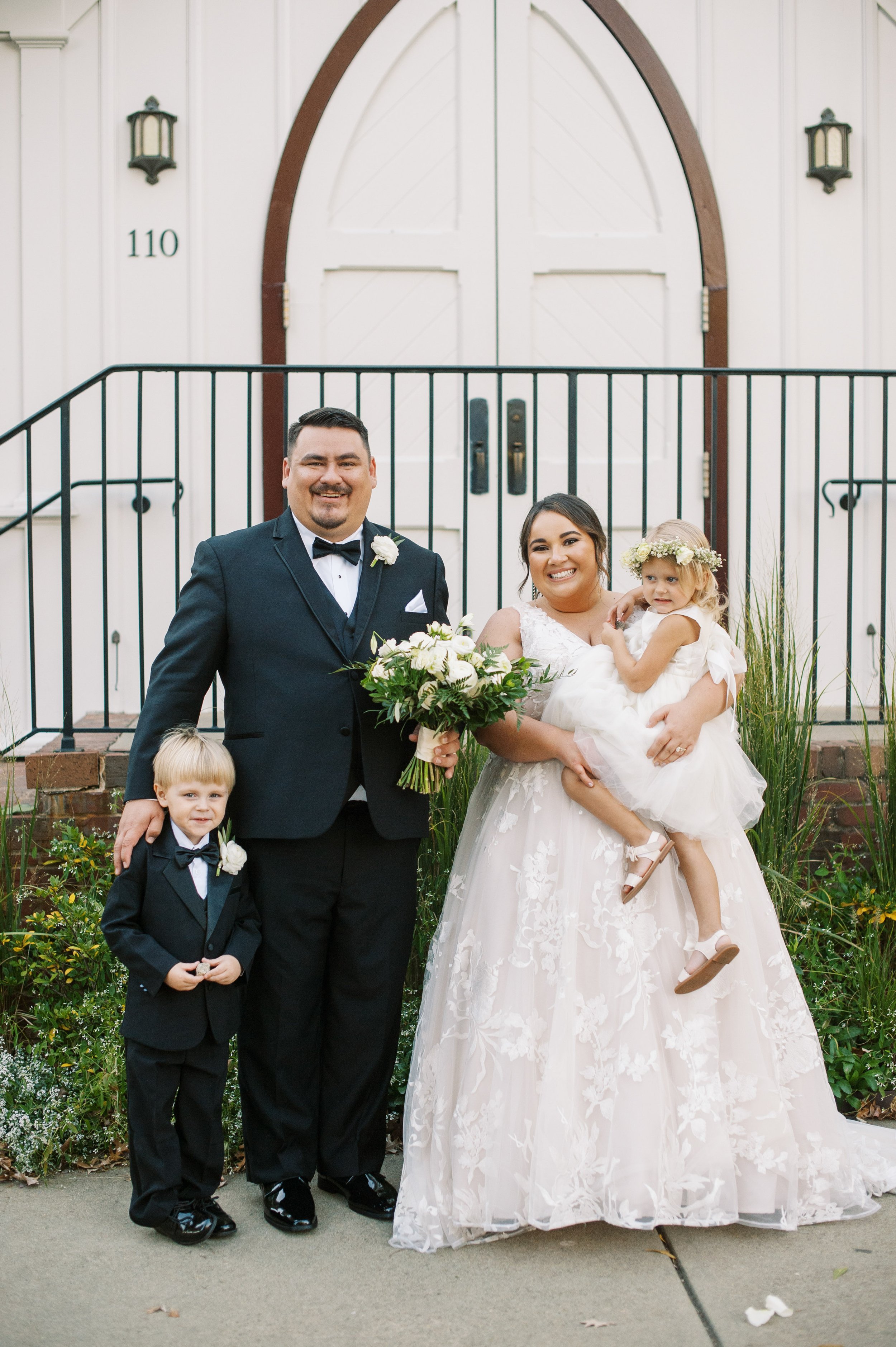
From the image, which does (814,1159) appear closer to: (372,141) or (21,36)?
(372,141)

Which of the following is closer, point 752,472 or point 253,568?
point 253,568

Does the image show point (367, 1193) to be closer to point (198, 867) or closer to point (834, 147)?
point (198, 867)

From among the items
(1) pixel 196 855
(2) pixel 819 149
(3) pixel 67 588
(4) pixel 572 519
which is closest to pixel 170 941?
(1) pixel 196 855

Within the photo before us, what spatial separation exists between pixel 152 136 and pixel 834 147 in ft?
10.2

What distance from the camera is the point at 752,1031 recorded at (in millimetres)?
2729

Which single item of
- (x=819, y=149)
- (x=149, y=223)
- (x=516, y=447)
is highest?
(x=819, y=149)

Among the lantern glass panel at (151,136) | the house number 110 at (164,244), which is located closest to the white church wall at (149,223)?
the house number 110 at (164,244)

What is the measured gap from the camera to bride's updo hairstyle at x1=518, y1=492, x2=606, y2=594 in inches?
114

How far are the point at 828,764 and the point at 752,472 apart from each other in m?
1.91

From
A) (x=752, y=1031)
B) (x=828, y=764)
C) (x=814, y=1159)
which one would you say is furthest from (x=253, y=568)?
(x=828, y=764)

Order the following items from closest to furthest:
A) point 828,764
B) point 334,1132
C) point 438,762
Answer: point 438,762, point 334,1132, point 828,764

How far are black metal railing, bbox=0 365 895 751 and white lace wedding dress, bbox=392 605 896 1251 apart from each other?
2513 millimetres

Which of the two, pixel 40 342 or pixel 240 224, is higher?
pixel 240 224

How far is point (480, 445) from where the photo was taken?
522 centimetres
